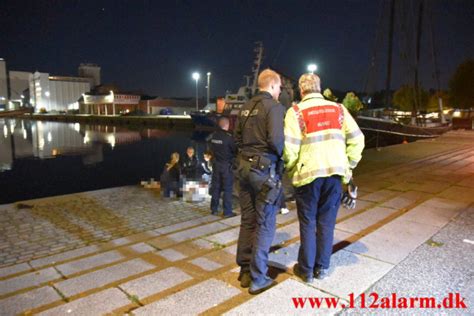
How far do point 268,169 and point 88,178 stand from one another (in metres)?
14.5

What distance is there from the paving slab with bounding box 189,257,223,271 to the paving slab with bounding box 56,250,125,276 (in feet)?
3.76

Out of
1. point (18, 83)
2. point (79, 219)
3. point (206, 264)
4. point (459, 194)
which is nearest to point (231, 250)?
point (206, 264)

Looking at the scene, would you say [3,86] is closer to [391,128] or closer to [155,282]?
[391,128]

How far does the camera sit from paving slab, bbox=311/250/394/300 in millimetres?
3025

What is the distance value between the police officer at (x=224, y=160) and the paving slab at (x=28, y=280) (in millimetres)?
2996

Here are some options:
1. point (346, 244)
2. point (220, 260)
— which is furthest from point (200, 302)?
point (346, 244)

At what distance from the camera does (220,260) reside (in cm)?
399

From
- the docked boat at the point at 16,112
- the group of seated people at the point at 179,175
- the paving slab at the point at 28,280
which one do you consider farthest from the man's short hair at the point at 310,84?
the docked boat at the point at 16,112

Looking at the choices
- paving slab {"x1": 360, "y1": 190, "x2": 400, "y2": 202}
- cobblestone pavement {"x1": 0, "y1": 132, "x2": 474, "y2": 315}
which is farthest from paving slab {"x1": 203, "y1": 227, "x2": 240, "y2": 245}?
paving slab {"x1": 360, "y1": 190, "x2": 400, "y2": 202}

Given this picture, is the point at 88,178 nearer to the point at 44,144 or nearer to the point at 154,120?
the point at 44,144

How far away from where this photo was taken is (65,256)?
15.6 feet

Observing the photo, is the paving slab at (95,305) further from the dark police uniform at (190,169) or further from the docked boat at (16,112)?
the docked boat at (16,112)

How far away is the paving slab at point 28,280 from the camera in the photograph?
12.2ft

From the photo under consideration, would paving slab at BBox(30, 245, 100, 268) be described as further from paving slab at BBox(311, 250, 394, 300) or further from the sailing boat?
the sailing boat
